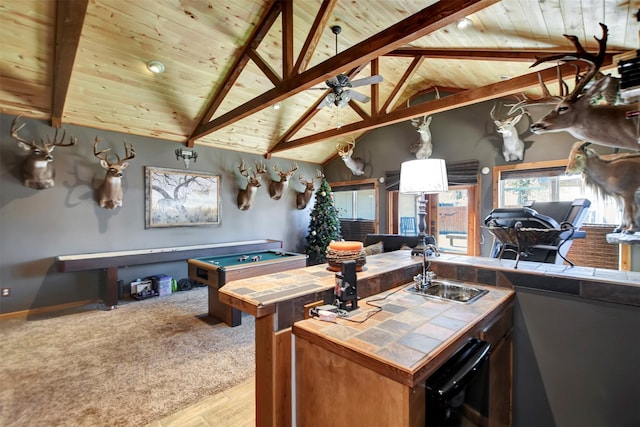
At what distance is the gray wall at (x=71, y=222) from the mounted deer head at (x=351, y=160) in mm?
3258

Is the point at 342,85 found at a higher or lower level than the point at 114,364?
higher

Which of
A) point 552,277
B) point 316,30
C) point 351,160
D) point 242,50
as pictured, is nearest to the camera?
point 552,277

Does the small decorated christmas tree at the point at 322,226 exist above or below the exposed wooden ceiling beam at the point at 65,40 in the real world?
below

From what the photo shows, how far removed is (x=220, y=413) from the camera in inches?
85.4

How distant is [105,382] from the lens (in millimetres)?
2559

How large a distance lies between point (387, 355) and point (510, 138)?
5344 mm

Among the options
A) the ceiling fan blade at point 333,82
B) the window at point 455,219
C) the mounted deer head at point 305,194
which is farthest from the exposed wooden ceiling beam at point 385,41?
the window at point 455,219

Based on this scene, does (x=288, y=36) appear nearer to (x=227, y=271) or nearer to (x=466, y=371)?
(x=227, y=271)

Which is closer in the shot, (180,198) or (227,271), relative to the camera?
(227,271)

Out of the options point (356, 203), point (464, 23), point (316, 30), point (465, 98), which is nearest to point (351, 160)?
point (356, 203)

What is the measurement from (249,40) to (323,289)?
4035 mm

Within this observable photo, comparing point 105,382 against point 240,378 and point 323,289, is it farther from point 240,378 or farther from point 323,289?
point 323,289

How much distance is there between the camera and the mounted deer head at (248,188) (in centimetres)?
647

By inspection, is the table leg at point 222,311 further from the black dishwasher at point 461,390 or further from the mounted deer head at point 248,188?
the black dishwasher at point 461,390
